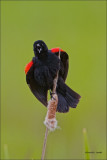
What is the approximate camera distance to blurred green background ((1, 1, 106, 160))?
5062mm

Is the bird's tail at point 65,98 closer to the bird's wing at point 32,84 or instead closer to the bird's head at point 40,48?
the bird's wing at point 32,84

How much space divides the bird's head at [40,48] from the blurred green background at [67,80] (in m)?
0.70

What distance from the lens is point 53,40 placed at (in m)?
8.20

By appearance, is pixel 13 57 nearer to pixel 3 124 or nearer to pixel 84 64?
pixel 84 64

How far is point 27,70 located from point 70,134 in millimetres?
2116

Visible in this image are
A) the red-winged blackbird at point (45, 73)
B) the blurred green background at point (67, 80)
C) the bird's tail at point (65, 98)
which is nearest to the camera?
the bird's tail at point (65, 98)

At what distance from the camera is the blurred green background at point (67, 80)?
506 cm

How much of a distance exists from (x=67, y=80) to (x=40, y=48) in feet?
11.2

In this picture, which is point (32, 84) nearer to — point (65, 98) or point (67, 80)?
point (65, 98)

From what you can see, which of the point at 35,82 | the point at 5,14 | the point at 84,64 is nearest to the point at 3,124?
the point at 84,64

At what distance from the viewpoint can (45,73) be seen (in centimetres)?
344

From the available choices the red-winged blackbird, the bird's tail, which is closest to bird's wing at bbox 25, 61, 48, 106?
the red-winged blackbird

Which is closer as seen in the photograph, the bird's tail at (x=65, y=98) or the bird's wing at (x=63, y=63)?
the bird's tail at (x=65, y=98)

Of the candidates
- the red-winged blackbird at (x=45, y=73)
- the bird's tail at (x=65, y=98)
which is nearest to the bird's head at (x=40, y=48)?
the red-winged blackbird at (x=45, y=73)
